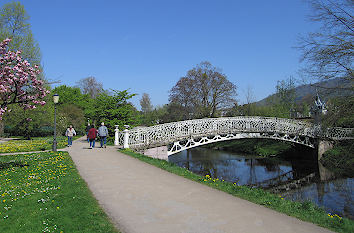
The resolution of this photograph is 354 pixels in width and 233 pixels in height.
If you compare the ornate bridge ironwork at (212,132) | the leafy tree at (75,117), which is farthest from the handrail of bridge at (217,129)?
the leafy tree at (75,117)

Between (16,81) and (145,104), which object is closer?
(16,81)

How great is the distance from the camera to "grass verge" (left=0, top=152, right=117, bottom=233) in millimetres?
4250

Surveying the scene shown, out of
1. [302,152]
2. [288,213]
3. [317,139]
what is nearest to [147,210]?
[288,213]

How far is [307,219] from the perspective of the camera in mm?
4789

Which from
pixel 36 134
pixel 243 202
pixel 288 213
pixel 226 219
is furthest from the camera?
pixel 36 134

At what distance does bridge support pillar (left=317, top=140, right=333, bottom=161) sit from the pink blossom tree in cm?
2209

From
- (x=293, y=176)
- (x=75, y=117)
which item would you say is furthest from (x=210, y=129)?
(x=75, y=117)

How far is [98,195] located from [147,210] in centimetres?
164

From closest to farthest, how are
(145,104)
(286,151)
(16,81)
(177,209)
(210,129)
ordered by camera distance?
(177,209) → (16,81) → (210,129) → (286,151) → (145,104)

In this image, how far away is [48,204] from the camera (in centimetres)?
538

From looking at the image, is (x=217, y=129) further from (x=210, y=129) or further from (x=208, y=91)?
(x=208, y=91)

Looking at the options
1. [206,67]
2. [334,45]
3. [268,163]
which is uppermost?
[206,67]

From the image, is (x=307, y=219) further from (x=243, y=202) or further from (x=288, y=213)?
(x=243, y=202)

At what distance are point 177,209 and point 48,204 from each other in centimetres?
271
